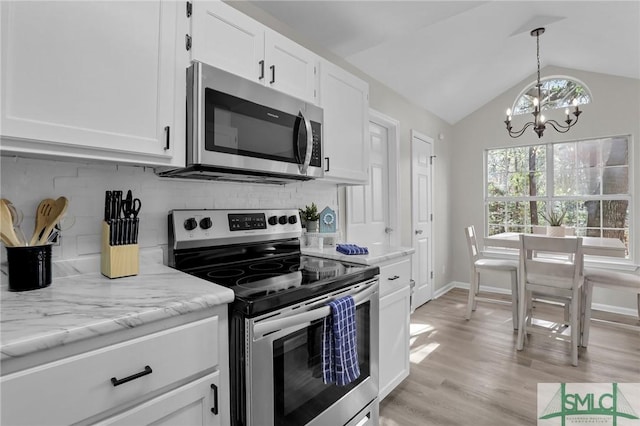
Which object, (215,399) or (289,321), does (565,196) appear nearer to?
(289,321)

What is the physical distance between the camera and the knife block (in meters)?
1.21

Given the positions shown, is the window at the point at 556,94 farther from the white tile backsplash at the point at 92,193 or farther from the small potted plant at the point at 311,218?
the white tile backsplash at the point at 92,193

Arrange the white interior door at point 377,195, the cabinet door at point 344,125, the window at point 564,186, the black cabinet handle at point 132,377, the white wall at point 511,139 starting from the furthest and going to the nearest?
the window at point 564,186, the white wall at point 511,139, the white interior door at point 377,195, the cabinet door at point 344,125, the black cabinet handle at point 132,377

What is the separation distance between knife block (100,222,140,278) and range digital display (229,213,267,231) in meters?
0.53

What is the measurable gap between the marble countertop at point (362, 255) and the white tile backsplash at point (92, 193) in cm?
56

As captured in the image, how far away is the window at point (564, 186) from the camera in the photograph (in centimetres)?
384

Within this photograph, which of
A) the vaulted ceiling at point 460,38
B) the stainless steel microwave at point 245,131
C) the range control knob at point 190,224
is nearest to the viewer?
the stainless steel microwave at point 245,131

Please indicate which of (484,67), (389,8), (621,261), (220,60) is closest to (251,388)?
(220,60)

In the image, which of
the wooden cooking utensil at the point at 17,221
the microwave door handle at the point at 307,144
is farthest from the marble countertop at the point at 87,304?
the microwave door handle at the point at 307,144

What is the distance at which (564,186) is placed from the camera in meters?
4.19

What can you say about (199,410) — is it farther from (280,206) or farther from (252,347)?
(280,206)

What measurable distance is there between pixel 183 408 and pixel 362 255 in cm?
113

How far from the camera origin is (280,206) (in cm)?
212

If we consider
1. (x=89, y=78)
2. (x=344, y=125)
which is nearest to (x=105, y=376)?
(x=89, y=78)
